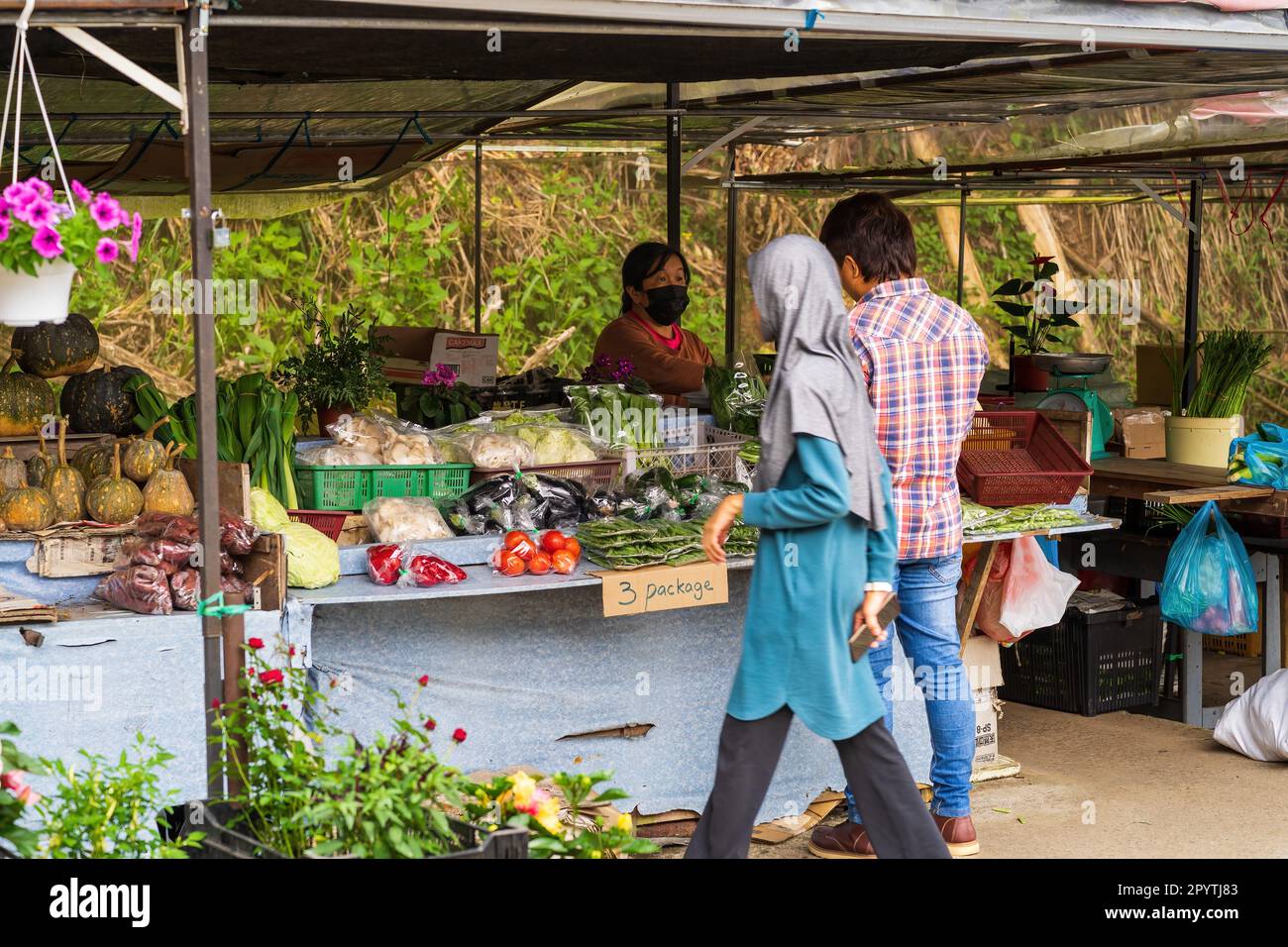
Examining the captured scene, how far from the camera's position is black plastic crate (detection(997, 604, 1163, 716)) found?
267 inches

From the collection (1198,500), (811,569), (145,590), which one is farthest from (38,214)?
(1198,500)

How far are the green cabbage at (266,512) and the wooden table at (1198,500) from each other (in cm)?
346

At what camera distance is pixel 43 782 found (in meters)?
4.13

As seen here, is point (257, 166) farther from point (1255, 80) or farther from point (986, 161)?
point (1255, 80)

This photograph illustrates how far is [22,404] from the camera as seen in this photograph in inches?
187

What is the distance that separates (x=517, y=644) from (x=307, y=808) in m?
1.90

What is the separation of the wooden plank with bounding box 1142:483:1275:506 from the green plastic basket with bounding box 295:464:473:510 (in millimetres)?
2807

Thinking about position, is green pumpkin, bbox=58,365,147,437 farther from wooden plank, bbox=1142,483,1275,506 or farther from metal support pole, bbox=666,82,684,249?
wooden plank, bbox=1142,483,1275,506

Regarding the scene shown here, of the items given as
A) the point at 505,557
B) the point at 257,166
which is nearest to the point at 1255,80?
the point at 505,557

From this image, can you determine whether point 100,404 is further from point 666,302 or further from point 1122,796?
point 1122,796

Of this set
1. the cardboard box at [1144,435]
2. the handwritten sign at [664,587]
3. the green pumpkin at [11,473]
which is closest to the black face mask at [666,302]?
the cardboard box at [1144,435]

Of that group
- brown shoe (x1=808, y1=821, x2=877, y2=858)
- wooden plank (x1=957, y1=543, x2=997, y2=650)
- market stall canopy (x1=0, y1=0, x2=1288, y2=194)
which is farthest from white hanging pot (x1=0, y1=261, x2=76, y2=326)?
wooden plank (x1=957, y1=543, x2=997, y2=650)

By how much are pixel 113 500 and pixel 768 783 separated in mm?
2018
